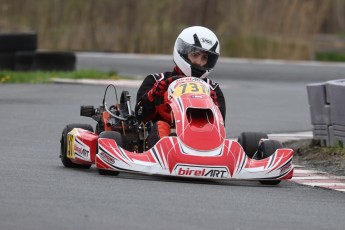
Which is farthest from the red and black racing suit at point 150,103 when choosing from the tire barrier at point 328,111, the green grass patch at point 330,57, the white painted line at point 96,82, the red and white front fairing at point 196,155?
the green grass patch at point 330,57

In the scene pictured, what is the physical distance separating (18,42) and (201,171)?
1591 centimetres

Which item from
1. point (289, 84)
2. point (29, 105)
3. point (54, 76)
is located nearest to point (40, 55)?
point (54, 76)

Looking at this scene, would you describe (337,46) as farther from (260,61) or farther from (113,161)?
(113,161)

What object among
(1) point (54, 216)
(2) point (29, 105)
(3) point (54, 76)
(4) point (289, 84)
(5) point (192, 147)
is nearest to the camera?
(1) point (54, 216)

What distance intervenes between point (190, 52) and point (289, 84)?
1549cm

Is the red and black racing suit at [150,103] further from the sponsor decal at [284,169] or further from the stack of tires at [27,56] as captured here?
the stack of tires at [27,56]

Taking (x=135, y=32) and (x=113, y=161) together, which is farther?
(x=135, y=32)

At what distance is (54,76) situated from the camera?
2467 cm

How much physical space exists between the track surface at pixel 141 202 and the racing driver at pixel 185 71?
763 mm

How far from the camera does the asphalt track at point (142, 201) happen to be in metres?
7.70

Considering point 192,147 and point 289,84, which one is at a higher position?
point 192,147

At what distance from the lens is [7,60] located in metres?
25.6

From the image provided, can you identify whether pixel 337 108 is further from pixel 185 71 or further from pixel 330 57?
pixel 330 57

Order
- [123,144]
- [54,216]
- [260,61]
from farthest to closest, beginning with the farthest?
[260,61] < [123,144] < [54,216]
